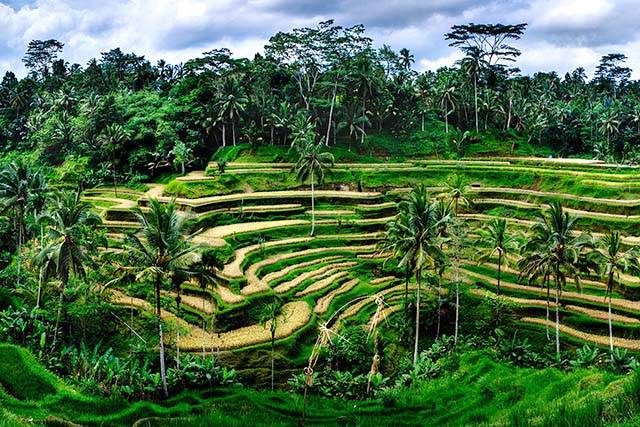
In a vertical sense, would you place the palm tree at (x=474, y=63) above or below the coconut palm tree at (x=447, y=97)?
above

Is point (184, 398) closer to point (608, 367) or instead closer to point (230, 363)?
point (230, 363)

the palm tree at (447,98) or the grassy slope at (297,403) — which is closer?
the grassy slope at (297,403)

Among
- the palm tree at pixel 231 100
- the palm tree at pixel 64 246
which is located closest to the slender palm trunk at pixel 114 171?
the palm tree at pixel 231 100

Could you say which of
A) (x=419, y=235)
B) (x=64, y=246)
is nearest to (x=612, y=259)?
(x=419, y=235)

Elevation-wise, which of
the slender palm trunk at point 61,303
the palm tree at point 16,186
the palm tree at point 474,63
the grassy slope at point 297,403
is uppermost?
the palm tree at point 474,63

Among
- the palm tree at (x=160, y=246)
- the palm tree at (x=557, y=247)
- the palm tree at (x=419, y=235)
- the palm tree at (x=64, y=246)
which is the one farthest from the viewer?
the palm tree at (x=419, y=235)

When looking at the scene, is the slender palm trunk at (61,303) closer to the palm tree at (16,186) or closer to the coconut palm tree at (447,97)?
the palm tree at (16,186)

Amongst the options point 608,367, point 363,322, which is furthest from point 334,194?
point 608,367
